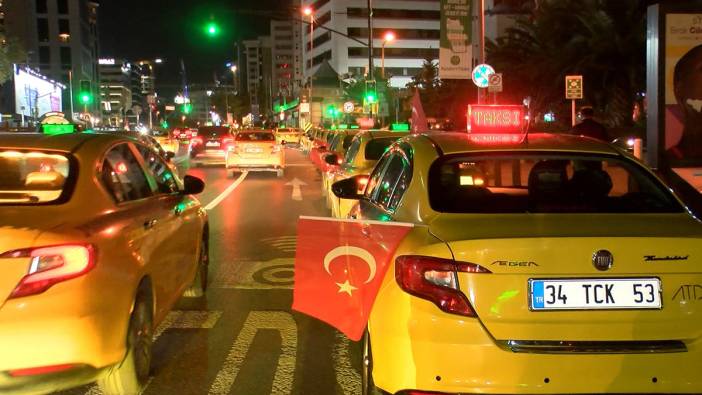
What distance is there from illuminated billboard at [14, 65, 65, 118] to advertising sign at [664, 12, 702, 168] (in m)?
53.4

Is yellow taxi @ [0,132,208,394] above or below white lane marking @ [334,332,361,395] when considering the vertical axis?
above

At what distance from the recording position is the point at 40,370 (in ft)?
12.3

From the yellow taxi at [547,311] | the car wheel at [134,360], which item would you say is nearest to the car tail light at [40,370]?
the car wheel at [134,360]

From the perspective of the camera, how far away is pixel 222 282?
7875 mm

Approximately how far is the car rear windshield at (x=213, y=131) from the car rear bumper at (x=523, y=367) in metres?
32.5

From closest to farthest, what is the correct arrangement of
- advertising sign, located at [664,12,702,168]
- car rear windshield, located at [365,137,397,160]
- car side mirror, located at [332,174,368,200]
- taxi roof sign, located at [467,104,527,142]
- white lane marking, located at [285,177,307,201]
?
taxi roof sign, located at [467,104,527,142], car side mirror, located at [332,174,368,200], car rear windshield, located at [365,137,397,160], advertising sign, located at [664,12,702,168], white lane marking, located at [285,177,307,201]

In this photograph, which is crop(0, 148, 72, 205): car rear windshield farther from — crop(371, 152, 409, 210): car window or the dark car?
the dark car

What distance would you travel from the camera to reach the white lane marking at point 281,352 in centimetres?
482

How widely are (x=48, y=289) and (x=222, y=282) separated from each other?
4.19 meters

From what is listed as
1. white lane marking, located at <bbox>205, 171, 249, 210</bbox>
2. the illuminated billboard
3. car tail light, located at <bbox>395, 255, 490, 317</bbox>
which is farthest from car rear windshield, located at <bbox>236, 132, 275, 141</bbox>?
the illuminated billboard

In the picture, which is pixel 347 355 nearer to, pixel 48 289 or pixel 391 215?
pixel 391 215

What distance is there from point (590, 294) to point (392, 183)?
5.83 ft

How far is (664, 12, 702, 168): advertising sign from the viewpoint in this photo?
12.2m

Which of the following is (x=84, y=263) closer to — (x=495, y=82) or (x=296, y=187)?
(x=495, y=82)
